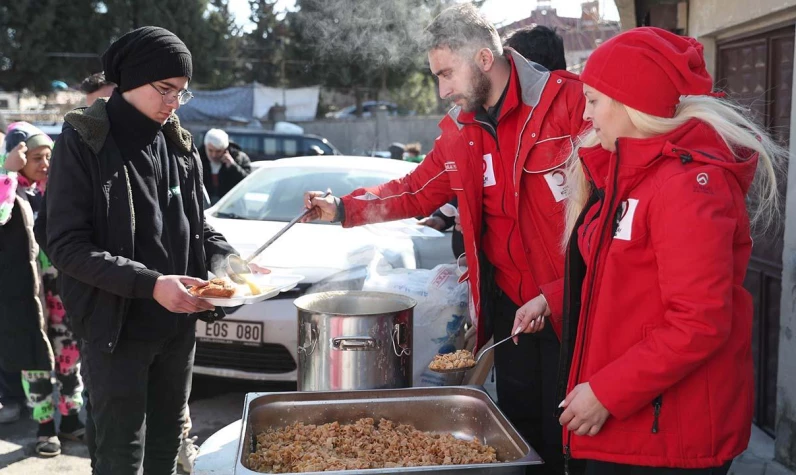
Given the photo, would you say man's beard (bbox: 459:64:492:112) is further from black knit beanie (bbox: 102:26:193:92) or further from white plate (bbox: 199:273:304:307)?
black knit beanie (bbox: 102:26:193:92)

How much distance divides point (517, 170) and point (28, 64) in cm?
2989

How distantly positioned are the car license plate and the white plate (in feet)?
5.76

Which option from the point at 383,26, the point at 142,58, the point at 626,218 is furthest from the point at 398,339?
the point at 383,26

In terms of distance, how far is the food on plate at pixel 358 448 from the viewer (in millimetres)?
2350

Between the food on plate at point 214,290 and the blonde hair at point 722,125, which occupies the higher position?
the blonde hair at point 722,125

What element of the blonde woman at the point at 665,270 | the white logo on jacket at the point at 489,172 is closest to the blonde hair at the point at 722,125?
the blonde woman at the point at 665,270

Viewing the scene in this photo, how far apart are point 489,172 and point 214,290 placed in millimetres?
1181

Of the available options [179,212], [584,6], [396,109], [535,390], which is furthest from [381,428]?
[396,109]

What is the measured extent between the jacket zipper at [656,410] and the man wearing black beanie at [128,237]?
1587mm

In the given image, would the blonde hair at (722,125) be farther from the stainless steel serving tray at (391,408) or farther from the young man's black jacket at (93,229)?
the young man's black jacket at (93,229)

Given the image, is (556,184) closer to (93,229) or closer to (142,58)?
(142,58)

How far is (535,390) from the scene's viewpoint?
121 inches

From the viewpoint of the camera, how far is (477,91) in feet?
10.1

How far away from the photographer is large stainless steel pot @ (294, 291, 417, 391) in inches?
116
